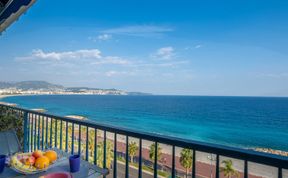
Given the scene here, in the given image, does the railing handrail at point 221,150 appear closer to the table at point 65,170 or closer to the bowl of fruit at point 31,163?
the table at point 65,170

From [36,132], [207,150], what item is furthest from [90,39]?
[207,150]

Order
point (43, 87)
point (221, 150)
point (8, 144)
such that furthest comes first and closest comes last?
point (43, 87)
point (8, 144)
point (221, 150)

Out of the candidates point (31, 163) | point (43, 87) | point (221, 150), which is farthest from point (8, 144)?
point (43, 87)

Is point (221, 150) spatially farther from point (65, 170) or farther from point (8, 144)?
point (8, 144)

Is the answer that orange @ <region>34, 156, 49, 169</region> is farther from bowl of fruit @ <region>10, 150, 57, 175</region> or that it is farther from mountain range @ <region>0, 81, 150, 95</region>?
mountain range @ <region>0, 81, 150, 95</region>

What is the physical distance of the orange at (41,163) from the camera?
1311 mm

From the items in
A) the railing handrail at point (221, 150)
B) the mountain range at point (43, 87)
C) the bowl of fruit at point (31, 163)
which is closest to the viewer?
the railing handrail at point (221, 150)

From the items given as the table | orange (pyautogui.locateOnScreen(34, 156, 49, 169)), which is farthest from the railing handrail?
orange (pyautogui.locateOnScreen(34, 156, 49, 169))

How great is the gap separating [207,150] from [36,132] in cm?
306

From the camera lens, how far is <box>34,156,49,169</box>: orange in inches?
51.6

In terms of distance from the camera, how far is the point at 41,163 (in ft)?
4.33

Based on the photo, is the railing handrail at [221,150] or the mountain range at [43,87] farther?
the mountain range at [43,87]

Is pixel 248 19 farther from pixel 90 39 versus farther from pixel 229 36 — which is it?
pixel 90 39

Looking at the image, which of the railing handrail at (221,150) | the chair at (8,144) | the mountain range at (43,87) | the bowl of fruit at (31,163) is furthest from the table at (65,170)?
the mountain range at (43,87)
